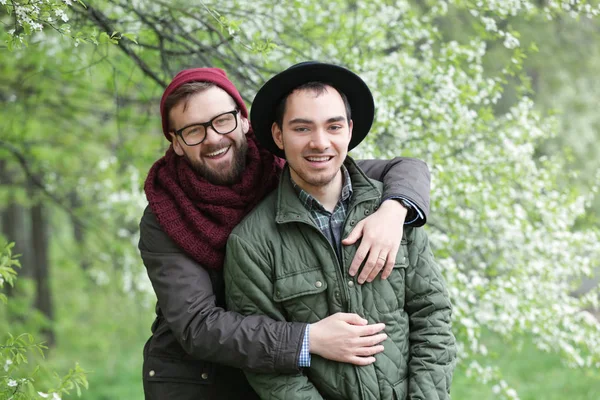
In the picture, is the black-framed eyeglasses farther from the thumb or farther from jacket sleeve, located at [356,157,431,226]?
the thumb

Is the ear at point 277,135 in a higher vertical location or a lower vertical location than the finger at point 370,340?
higher

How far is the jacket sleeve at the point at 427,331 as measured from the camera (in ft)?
7.89

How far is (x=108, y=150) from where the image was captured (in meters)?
8.74

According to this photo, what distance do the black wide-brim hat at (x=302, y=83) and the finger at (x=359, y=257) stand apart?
606mm

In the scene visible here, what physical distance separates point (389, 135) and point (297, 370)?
2.05 m

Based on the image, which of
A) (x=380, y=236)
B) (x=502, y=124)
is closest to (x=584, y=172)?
(x=502, y=124)

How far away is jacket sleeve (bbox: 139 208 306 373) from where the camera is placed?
90.4 inches

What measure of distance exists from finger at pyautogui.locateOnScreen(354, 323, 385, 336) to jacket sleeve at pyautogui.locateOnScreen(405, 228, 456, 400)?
0.59 feet

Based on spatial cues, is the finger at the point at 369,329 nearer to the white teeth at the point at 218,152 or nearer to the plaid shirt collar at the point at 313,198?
the plaid shirt collar at the point at 313,198

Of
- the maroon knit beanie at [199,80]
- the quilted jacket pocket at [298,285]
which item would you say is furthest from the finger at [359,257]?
the maroon knit beanie at [199,80]

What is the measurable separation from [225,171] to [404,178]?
2.39ft

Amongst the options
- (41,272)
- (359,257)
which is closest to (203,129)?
(359,257)

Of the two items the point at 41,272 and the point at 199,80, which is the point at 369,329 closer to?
the point at 199,80

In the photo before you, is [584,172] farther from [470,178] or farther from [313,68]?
[313,68]
